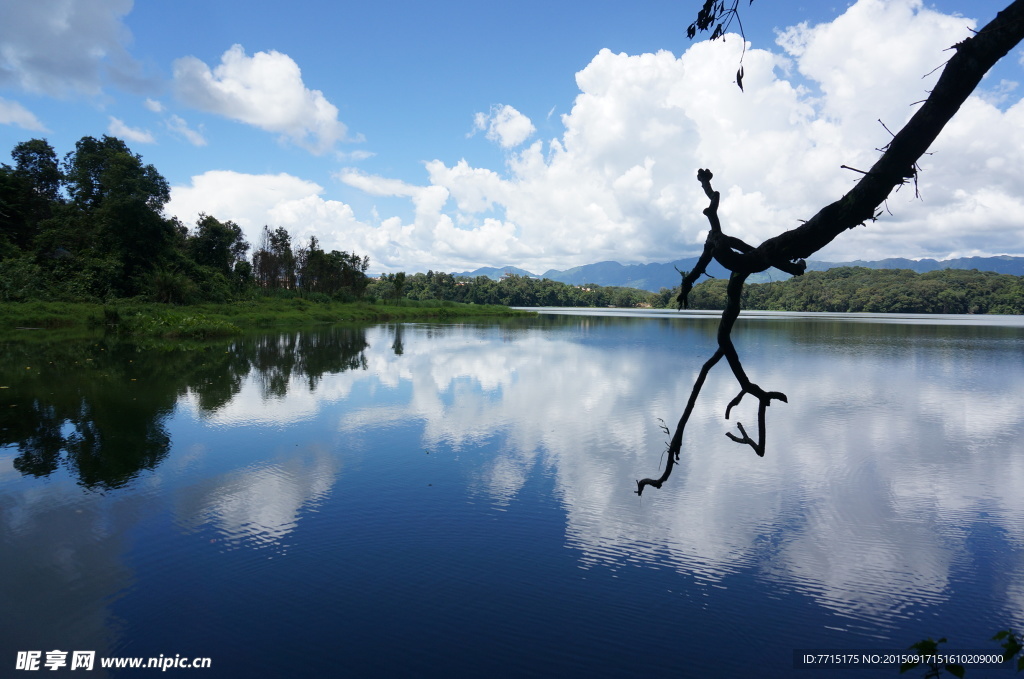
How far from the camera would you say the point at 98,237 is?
3762 centimetres

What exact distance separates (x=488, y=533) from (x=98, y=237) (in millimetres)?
42852

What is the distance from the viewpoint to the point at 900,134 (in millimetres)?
1818

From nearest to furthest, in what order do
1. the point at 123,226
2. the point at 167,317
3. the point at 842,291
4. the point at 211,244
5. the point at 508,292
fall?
the point at 167,317 → the point at 123,226 → the point at 211,244 → the point at 842,291 → the point at 508,292

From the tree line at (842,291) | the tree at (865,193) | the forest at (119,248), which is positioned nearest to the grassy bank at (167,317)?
the forest at (119,248)

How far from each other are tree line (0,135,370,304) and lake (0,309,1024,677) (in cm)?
2620

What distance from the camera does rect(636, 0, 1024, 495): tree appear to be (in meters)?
1.72

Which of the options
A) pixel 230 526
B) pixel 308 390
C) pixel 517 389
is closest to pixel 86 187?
pixel 308 390

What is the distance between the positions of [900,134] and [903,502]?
26.0 feet

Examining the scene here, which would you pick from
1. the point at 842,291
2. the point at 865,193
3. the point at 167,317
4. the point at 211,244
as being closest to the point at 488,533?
the point at 865,193

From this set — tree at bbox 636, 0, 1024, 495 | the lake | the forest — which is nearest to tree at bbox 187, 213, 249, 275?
the forest

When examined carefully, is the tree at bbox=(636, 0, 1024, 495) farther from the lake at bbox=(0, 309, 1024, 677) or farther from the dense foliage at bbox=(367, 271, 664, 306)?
the dense foliage at bbox=(367, 271, 664, 306)

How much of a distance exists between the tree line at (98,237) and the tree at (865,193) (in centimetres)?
3951

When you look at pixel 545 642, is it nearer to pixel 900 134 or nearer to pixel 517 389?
pixel 900 134

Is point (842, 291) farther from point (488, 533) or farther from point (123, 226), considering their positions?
point (488, 533)
